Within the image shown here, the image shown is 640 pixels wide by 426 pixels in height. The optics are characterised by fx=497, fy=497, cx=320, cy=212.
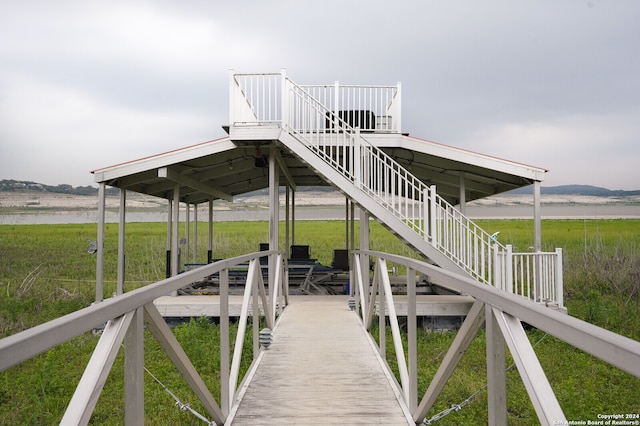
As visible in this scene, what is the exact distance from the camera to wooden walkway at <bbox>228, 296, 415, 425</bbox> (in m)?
3.60

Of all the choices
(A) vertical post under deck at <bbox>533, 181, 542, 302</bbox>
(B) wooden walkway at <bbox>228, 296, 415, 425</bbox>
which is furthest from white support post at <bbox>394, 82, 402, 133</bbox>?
(B) wooden walkway at <bbox>228, 296, 415, 425</bbox>

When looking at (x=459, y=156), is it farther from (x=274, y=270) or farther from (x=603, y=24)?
(x=603, y=24)

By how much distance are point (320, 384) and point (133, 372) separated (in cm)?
273

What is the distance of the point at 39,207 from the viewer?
334ft

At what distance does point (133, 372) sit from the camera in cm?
193

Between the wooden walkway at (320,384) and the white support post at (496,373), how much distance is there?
1476 mm

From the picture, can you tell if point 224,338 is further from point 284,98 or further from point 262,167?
point 262,167

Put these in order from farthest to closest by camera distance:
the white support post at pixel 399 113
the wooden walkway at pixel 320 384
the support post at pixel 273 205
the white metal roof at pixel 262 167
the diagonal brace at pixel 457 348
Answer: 1. the white support post at pixel 399 113
2. the white metal roof at pixel 262 167
3. the support post at pixel 273 205
4. the wooden walkway at pixel 320 384
5. the diagonal brace at pixel 457 348

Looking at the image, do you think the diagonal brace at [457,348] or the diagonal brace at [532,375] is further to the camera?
the diagonal brace at [457,348]

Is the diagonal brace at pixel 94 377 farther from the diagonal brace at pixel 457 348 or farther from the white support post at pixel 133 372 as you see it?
the diagonal brace at pixel 457 348

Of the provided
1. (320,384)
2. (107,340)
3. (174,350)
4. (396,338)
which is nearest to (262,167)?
(320,384)

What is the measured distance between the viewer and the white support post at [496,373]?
6.67ft

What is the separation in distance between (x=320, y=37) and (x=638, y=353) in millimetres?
15519

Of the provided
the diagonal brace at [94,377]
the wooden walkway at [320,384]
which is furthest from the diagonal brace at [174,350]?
the wooden walkway at [320,384]
